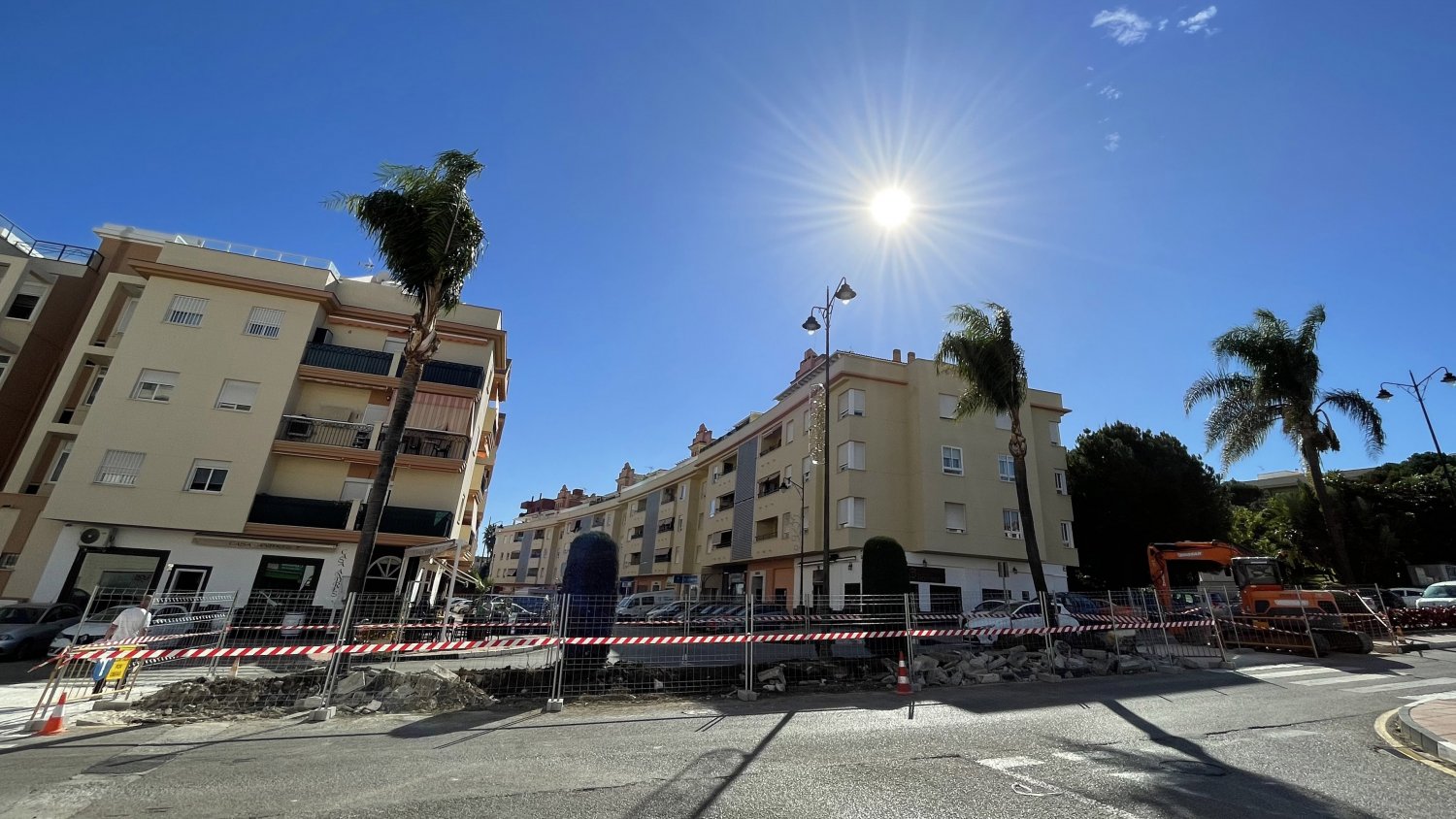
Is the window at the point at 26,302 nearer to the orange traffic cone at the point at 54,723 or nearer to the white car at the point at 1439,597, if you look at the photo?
the orange traffic cone at the point at 54,723

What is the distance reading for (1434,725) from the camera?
731 centimetres

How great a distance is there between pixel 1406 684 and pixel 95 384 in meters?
39.6

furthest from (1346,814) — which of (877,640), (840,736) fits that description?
(877,640)

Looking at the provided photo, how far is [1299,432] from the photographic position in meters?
Answer: 23.2

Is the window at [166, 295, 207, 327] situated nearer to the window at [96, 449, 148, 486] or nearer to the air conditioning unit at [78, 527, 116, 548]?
the window at [96, 449, 148, 486]

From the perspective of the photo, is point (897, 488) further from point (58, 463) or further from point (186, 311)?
point (58, 463)

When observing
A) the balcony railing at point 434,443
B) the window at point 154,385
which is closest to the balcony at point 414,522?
the balcony railing at point 434,443

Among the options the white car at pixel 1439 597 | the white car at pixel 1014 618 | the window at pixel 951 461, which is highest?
the window at pixel 951 461

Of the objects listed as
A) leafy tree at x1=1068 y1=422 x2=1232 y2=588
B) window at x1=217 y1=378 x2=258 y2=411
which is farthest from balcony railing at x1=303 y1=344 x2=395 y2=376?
leafy tree at x1=1068 y1=422 x2=1232 y2=588

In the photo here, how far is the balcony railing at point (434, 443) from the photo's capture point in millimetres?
25297

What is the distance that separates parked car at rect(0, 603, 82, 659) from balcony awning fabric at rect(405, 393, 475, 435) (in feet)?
37.6

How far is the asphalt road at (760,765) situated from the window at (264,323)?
21.8 m

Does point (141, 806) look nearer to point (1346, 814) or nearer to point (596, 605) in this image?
point (596, 605)

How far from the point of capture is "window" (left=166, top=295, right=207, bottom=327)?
2417 cm
